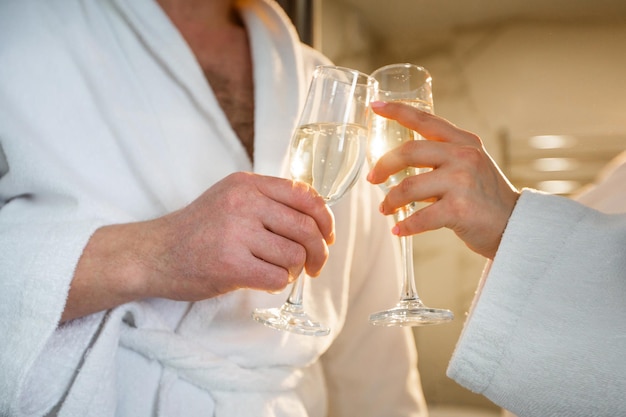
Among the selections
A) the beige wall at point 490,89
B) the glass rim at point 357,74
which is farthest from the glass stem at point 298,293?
the beige wall at point 490,89

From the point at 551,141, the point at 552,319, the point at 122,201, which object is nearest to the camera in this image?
the point at 552,319

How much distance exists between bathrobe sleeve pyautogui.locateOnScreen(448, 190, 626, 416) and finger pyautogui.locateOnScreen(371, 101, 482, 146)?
4.5 inches

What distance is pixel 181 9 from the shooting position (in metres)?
1.14

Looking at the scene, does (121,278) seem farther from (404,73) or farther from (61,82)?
(404,73)

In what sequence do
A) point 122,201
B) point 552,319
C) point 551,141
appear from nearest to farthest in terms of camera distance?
point 552,319, point 122,201, point 551,141

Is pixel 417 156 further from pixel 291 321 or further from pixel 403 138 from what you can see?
pixel 291 321

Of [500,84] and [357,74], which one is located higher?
[500,84]

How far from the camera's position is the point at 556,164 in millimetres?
2498

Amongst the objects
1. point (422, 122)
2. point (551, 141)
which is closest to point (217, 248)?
point (422, 122)

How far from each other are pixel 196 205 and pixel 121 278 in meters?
0.13

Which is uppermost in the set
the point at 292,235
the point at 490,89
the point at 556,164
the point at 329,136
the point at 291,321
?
the point at 490,89

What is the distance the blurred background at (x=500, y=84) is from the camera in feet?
7.95

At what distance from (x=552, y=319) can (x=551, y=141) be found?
2.02 meters

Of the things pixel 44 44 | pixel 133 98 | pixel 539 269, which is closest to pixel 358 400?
pixel 539 269
